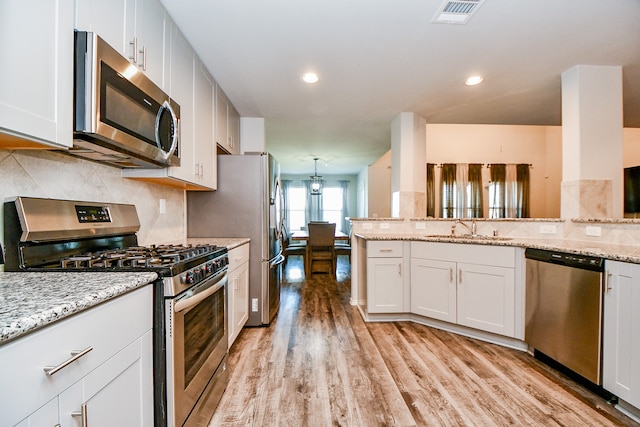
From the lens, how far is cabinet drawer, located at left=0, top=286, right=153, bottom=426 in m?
0.57

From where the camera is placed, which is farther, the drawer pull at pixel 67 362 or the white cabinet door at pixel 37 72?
the white cabinet door at pixel 37 72

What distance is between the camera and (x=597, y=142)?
2455 millimetres

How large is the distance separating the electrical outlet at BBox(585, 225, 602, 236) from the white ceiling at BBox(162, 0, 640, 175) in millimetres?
1367

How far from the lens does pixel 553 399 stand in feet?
5.50

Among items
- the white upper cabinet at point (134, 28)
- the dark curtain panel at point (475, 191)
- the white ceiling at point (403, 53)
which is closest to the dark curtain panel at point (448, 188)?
the dark curtain panel at point (475, 191)

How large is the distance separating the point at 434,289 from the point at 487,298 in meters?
0.44

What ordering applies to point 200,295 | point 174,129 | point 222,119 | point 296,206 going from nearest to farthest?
1. point 200,295
2. point 174,129
3. point 222,119
4. point 296,206

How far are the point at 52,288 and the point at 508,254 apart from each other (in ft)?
9.01

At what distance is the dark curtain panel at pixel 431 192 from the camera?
19.4ft

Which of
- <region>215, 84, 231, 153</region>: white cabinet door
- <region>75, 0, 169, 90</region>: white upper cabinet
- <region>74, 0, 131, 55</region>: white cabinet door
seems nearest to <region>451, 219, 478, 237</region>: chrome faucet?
<region>215, 84, 231, 153</region>: white cabinet door

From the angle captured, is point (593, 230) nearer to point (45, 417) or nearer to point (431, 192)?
point (45, 417)

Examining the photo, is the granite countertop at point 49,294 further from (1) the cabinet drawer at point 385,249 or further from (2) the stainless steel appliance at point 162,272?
(1) the cabinet drawer at point 385,249

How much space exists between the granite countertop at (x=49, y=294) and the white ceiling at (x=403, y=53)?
1.60m

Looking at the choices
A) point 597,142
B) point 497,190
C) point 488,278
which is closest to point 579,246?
point 488,278
